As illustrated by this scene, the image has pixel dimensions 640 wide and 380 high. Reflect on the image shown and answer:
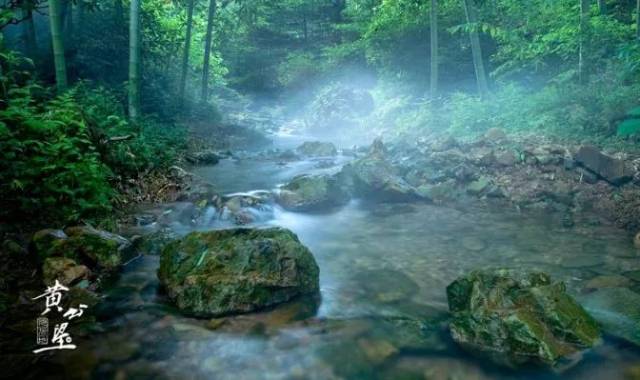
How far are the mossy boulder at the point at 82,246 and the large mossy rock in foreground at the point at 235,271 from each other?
0.76m

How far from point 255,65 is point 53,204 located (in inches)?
1113

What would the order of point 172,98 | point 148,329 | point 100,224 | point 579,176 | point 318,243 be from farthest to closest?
point 172,98, point 579,176, point 318,243, point 100,224, point 148,329

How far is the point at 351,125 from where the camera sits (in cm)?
2255

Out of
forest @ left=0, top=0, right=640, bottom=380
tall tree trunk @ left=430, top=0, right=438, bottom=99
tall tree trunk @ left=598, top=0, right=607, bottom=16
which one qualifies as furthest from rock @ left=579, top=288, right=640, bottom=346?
tall tree trunk @ left=430, top=0, right=438, bottom=99

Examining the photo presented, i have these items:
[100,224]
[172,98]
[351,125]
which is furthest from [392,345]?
[351,125]

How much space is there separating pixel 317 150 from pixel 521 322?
12.7 m

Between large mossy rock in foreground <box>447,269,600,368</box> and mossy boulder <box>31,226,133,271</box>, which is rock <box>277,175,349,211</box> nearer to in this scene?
mossy boulder <box>31,226,133,271</box>

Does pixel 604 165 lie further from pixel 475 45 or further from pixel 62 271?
pixel 62 271

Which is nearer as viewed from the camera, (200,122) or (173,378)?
Result: (173,378)

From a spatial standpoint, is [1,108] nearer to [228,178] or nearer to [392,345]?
[228,178]

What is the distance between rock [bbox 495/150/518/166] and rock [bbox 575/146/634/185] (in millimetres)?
→ 1324

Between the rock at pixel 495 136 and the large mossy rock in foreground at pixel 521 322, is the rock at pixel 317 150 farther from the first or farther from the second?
the large mossy rock in foreground at pixel 521 322

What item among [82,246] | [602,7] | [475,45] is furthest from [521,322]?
[602,7]

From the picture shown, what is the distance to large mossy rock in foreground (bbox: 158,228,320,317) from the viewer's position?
4.66m
